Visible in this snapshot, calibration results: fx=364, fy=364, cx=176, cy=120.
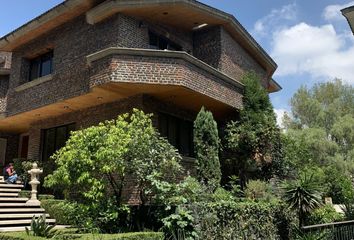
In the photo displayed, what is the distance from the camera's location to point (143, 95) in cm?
1437

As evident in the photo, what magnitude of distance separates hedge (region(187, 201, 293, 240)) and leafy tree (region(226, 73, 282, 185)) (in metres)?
3.06

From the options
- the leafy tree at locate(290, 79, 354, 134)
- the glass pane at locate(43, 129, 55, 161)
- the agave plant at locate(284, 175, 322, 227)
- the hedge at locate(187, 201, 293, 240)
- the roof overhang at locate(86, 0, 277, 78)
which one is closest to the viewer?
the hedge at locate(187, 201, 293, 240)

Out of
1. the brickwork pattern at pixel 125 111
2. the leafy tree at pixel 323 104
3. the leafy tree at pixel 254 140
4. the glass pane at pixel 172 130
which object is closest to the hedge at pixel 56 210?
the brickwork pattern at pixel 125 111

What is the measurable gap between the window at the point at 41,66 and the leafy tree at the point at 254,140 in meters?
9.62

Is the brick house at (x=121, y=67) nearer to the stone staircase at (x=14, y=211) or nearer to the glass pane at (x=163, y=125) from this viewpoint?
the glass pane at (x=163, y=125)

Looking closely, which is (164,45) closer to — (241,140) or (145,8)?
(145,8)

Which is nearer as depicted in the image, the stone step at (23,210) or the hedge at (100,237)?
the hedge at (100,237)

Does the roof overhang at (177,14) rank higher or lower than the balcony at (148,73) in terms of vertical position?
higher

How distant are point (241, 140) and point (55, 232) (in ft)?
28.8

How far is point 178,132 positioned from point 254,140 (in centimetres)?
344

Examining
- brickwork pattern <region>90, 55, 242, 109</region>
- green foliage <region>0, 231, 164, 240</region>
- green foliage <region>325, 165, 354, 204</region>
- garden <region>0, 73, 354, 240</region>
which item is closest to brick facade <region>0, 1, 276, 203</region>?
brickwork pattern <region>90, 55, 242, 109</region>

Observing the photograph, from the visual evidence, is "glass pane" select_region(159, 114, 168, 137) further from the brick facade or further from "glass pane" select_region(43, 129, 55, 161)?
"glass pane" select_region(43, 129, 55, 161)

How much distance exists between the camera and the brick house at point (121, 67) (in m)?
13.5

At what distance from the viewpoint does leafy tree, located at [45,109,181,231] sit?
11.1 meters
